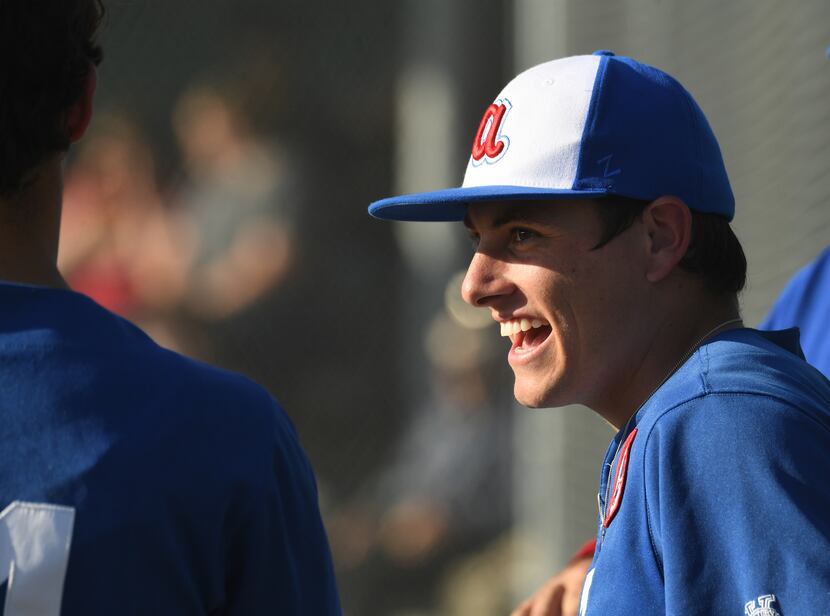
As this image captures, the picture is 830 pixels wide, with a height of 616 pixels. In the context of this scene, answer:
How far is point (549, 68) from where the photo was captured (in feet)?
5.83

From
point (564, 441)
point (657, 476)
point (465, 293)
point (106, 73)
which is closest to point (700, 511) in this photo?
point (657, 476)

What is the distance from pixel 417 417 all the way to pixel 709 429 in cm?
232

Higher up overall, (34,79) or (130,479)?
(34,79)

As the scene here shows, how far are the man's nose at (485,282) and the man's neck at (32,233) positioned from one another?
67 cm

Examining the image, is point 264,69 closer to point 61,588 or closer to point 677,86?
point 677,86

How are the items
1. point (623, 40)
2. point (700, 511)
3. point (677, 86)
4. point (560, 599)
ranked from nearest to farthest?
point (700, 511) < point (677, 86) < point (560, 599) < point (623, 40)

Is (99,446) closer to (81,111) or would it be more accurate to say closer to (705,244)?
(81,111)

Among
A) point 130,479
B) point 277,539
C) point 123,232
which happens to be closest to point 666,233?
point 277,539

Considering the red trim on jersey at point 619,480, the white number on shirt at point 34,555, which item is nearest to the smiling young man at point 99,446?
the white number on shirt at point 34,555

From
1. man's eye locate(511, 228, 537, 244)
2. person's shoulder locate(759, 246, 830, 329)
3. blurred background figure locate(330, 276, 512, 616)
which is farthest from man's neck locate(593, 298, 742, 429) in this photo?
blurred background figure locate(330, 276, 512, 616)

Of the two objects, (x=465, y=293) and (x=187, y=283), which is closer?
(x=465, y=293)

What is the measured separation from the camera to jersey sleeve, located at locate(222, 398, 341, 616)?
49.6 inches

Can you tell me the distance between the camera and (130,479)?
1.20 m

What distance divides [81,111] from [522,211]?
672mm
